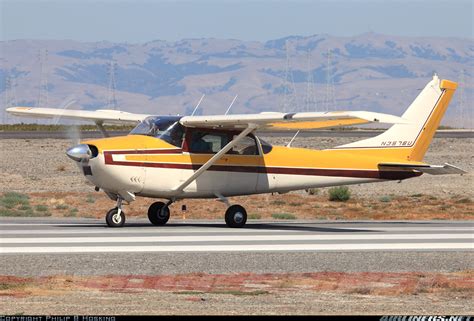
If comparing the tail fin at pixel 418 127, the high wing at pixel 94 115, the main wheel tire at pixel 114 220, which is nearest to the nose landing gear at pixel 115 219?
the main wheel tire at pixel 114 220

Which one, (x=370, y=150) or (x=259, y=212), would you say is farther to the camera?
(x=259, y=212)

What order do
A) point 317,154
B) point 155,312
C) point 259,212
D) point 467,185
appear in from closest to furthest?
point 155,312
point 317,154
point 259,212
point 467,185

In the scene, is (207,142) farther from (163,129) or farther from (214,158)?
(163,129)

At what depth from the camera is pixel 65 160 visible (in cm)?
5150

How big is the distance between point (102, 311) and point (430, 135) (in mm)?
16011

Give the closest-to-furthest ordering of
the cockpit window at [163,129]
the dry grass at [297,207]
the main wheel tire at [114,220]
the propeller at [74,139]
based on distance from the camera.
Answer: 1. the propeller at [74,139]
2. the main wheel tire at [114,220]
3. the cockpit window at [163,129]
4. the dry grass at [297,207]

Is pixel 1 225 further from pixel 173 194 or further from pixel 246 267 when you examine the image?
pixel 246 267

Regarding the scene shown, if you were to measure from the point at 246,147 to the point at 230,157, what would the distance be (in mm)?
445

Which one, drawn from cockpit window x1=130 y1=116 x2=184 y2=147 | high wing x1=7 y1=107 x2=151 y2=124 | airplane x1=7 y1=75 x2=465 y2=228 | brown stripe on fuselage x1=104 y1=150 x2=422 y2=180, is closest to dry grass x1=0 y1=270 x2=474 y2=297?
airplane x1=7 y1=75 x2=465 y2=228

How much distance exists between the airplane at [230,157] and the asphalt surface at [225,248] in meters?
0.87

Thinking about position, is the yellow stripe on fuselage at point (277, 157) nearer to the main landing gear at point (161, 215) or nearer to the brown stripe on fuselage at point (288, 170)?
the brown stripe on fuselage at point (288, 170)

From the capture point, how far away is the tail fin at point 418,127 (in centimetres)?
2650

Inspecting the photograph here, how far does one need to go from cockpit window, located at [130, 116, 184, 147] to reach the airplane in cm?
2

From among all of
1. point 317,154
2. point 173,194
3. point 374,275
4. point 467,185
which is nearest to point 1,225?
point 173,194
